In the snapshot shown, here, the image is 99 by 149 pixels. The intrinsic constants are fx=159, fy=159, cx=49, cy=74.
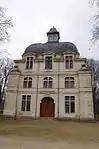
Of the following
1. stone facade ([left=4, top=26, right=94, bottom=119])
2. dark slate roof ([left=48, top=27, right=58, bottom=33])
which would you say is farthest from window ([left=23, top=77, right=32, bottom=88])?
dark slate roof ([left=48, top=27, right=58, bottom=33])

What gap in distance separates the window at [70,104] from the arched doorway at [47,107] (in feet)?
5.50

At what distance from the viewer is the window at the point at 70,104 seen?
18.7m

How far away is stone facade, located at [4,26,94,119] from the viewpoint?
18.5 meters

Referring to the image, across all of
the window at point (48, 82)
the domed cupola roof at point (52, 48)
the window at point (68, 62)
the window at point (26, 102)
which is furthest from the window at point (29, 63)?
the window at point (68, 62)

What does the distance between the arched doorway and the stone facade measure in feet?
1.74

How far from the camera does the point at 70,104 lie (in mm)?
18875

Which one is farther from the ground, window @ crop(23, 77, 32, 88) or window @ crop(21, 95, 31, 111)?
window @ crop(23, 77, 32, 88)

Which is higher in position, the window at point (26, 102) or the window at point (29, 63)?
the window at point (29, 63)

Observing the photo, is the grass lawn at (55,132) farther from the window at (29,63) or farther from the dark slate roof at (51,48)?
the dark slate roof at (51,48)

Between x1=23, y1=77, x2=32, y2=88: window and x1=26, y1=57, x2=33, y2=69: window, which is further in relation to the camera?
x1=26, y1=57, x2=33, y2=69: window

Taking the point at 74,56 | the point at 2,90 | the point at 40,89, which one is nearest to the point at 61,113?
the point at 40,89

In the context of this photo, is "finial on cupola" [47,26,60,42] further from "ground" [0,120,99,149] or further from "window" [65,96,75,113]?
"ground" [0,120,99,149]

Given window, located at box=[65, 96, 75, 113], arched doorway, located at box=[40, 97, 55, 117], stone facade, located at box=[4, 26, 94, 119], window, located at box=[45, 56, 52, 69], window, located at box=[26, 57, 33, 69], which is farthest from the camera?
window, located at box=[26, 57, 33, 69]

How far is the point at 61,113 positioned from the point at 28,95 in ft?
15.1
